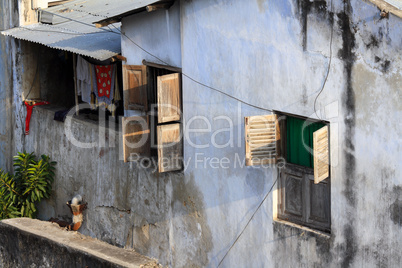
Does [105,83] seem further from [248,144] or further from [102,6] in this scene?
[248,144]

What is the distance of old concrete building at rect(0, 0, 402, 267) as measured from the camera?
22.4 feet

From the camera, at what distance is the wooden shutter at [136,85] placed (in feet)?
32.2

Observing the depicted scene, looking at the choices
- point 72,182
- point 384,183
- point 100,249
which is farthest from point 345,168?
point 72,182

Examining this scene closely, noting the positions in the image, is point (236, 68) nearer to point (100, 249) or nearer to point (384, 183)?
point (384, 183)

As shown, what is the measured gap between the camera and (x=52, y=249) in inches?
385

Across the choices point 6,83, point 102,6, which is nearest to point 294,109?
point 102,6

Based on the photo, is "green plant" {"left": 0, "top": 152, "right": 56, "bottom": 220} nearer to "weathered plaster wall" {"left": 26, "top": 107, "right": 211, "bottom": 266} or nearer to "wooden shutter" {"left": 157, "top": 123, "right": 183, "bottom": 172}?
"weathered plaster wall" {"left": 26, "top": 107, "right": 211, "bottom": 266}

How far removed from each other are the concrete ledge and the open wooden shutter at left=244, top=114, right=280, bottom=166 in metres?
2.15

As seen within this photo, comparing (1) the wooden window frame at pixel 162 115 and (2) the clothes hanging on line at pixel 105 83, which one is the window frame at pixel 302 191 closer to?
(1) the wooden window frame at pixel 162 115

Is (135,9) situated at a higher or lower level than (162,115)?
higher

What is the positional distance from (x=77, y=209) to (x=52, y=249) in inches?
71.5

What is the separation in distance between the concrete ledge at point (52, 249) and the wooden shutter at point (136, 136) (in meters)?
1.39

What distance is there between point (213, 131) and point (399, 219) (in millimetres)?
3014

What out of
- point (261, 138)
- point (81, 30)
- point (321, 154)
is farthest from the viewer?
point (81, 30)
